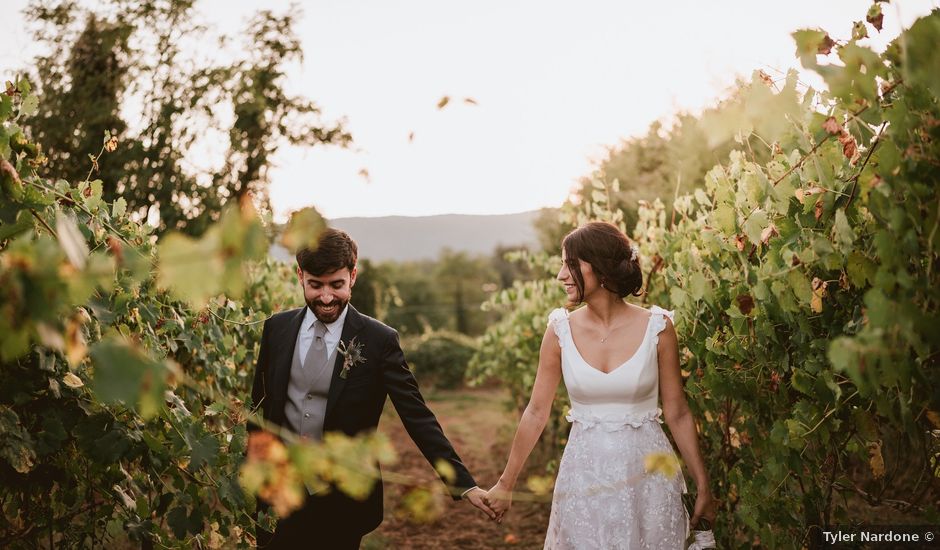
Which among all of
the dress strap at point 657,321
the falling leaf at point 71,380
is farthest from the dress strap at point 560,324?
the falling leaf at point 71,380

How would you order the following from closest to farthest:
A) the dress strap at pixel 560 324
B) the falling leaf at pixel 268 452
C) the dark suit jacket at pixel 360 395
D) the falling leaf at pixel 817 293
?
1. the falling leaf at pixel 268 452
2. the falling leaf at pixel 817 293
3. the dark suit jacket at pixel 360 395
4. the dress strap at pixel 560 324

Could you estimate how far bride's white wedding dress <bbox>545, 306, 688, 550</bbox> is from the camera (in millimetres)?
2910

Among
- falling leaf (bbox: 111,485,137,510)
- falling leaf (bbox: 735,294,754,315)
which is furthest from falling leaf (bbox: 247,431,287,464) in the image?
falling leaf (bbox: 735,294,754,315)

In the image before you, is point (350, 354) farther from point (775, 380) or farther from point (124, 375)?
point (124, 375)

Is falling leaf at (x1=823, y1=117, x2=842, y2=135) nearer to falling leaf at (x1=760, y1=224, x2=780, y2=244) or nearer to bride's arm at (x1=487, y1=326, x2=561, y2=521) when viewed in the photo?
falling leaf at (x1=760, y1=224, x2=780, y2=244)

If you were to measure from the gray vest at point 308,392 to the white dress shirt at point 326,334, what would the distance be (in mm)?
37

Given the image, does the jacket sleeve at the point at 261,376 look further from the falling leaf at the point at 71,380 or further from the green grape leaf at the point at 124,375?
the green grape leaf at the point at 124,375

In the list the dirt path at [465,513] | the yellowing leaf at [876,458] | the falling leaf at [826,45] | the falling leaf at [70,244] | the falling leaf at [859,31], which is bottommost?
the dirt path at [465,513]

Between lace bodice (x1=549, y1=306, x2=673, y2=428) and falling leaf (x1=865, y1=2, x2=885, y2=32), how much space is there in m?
1.57

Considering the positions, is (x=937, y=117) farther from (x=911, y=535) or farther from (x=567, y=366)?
(x=567, y=366)

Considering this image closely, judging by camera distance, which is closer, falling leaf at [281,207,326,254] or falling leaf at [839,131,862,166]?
falling leaf at [281,207,326,254]

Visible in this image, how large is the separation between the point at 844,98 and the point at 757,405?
1411 millimetres

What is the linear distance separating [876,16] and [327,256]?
6.74ft

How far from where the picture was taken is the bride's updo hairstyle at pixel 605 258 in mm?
3096
